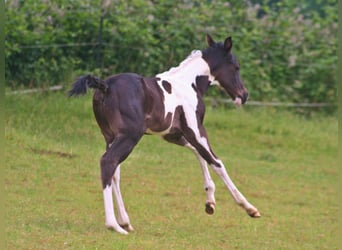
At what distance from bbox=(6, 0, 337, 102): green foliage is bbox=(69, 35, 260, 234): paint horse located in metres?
7.09

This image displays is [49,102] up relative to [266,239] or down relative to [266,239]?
down

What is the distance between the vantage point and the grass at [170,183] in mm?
9047

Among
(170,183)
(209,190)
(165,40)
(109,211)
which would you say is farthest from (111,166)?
(165,40)

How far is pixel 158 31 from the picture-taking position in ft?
Answer: 61.0

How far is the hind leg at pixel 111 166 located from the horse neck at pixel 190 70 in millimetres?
1169

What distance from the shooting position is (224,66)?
10.0 meters

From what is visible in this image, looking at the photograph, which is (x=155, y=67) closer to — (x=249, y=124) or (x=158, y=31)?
(x=158, y=31)

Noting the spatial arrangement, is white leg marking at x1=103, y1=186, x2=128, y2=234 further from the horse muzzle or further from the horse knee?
the horse muzzle

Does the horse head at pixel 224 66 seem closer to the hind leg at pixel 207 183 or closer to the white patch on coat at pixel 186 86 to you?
the white patch on coat at pixel 186 86

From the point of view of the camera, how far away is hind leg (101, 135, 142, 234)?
8.52 m

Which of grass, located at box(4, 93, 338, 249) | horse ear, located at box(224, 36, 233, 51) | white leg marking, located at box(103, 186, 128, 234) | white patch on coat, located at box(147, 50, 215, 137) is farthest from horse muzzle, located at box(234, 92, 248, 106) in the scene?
white leg marking, located at box(103, 186, 128, 234)

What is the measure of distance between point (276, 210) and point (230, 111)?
257 inches

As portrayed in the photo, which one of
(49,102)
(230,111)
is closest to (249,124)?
(230,111)

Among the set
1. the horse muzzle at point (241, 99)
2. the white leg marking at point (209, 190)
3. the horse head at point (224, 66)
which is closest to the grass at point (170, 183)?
the white leg marking at point (209, 190)
